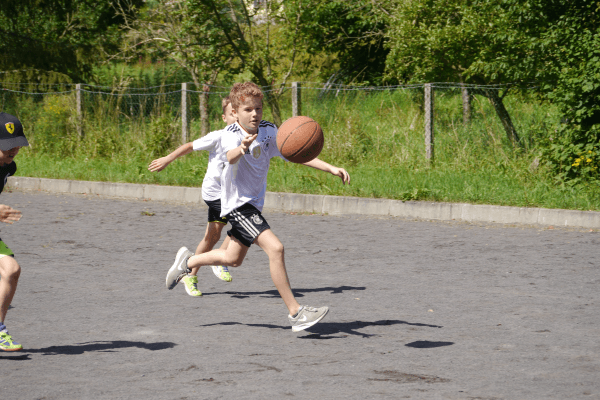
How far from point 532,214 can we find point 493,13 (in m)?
5.99

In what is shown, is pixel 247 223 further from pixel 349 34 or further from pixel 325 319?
pixel 349 34

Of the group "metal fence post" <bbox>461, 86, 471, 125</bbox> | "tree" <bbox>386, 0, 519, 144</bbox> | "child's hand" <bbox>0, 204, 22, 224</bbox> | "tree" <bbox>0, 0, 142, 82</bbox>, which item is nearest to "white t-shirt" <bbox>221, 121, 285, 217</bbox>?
"child's hand" <bbox>0, 204, 22, 224</bbox>

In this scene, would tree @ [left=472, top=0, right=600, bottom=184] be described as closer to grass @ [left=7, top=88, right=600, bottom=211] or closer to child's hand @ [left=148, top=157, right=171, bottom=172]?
grass @ [left=7, top=88, right=600, bottom=211]

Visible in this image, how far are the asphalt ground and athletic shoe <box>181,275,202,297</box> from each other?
8 centimetres

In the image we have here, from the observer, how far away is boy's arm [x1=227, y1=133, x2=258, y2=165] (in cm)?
498

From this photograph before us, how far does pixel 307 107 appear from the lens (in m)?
15.9

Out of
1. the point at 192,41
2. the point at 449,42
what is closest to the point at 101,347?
the point at 449,42

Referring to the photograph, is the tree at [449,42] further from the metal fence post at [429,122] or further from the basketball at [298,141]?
the basketball at [298,141]

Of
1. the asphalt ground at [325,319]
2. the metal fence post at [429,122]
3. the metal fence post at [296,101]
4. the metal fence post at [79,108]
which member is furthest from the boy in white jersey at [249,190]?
the metal fence post at [79,108]

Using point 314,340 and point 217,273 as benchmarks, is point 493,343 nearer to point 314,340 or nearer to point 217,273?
point 314,340

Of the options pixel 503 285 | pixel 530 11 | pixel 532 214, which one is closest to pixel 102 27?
pixel 530 11

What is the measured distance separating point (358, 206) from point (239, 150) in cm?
644

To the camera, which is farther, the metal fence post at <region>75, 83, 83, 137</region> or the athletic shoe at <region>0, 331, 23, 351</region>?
the metal fence post at <region>75, 83, 83, 137</region>

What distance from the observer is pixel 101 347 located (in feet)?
15.7
